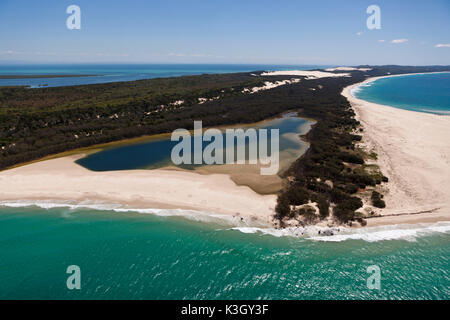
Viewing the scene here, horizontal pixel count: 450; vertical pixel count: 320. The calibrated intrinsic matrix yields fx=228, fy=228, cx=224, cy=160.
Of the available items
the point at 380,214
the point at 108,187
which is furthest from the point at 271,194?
the point at 108,187

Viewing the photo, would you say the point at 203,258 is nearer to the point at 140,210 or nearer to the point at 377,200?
the point at 140,210

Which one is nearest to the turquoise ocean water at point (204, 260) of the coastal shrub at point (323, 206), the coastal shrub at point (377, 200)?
the coastal shrub at point (323, 206)

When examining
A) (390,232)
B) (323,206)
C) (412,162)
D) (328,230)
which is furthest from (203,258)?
(412,162)

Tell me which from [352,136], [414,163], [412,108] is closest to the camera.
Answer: [414,163]

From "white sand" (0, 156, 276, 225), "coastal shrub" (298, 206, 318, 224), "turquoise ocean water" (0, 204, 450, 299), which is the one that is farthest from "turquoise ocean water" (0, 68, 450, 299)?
"white sand" (0, 156, 276, 225)

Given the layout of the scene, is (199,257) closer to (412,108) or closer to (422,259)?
(422,259)

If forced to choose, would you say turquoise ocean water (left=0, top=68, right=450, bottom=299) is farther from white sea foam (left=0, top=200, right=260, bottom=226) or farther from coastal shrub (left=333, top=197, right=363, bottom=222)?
coastal shrub (left=333, top=197, right=363, bottom=222)

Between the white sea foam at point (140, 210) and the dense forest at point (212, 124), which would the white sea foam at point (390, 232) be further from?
the white sea foam at point (140, 210)
